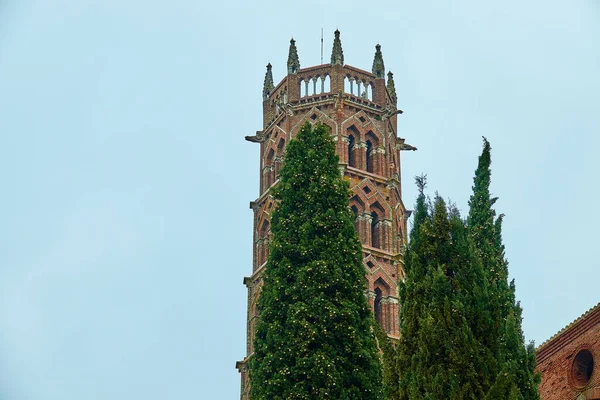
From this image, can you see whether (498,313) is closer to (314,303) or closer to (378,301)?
(314,303)

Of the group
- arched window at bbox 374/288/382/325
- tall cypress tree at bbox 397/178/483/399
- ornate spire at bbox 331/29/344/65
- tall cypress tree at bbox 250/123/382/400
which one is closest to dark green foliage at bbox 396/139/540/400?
tall cypress tree at bbox 397/178/483/399

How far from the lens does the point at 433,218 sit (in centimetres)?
2514

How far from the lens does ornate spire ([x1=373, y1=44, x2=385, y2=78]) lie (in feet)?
178

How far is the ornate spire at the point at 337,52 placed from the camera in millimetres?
53125

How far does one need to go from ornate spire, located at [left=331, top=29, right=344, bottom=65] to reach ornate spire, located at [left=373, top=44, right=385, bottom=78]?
1704 mm

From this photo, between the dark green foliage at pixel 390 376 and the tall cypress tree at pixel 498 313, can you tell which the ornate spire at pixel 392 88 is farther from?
the dark green foliage at pixel 390 376

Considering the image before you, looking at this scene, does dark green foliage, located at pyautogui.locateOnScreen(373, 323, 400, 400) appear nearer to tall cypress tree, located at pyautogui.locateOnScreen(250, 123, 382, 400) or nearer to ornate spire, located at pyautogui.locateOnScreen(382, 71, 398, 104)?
tall cypress tree, located at pyautogui.locateOnScreen(250, 123, 382, 400)

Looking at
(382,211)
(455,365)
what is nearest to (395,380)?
(455,365)

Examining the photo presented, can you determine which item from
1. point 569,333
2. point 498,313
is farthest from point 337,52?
point 498,313

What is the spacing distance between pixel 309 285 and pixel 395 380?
8.81 m

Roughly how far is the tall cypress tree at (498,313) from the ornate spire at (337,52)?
2386cm

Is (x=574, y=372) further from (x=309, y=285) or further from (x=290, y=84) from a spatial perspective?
(x=290, y=84)

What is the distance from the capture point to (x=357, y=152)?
51.5 metres

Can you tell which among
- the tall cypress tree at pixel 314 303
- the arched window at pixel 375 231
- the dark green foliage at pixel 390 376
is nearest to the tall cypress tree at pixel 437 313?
the dark green foliage at pixel 390 376
